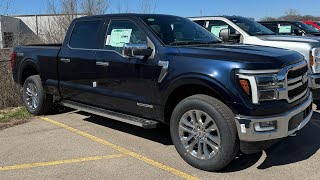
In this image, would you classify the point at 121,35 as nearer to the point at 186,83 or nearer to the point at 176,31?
the point at 176,31

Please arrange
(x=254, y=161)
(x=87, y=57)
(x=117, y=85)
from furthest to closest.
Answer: (x=87, y=57), (x=117, y=85), (x=254, y=161)

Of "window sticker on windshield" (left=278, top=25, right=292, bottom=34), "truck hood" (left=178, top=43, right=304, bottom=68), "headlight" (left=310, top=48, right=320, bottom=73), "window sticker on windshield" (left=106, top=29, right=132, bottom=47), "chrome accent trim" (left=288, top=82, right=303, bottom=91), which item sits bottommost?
"chrome accent trim" (left=288, top=82, right=303, bottom=91)

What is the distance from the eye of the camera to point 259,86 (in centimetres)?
426

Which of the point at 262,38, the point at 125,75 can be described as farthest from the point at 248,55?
the point at 262,38

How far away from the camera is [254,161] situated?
5016mm

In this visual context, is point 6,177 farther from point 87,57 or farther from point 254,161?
point 254,161

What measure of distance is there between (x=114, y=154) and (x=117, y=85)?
39.9 inches

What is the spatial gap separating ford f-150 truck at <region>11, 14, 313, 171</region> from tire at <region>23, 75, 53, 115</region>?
2.35ft

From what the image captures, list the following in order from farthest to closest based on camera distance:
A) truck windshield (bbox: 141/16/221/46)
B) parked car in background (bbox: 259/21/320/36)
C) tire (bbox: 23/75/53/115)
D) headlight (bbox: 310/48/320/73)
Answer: parked car in background (bbox: 259/21/320/36), tire (bbox: 23/75/53/115), headlight (bbox: 310/48/320/73), truck windshield (bbox: 141/16/221/46)

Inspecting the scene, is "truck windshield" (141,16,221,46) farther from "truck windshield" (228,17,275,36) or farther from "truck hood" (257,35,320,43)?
"truck windshield" (228,17,275,36)

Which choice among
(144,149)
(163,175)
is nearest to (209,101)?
(163,175)

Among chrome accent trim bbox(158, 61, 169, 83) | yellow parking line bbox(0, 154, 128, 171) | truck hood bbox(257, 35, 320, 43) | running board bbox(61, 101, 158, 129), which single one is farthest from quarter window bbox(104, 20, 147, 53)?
truck hood bbox(257, 35, 320, 43)

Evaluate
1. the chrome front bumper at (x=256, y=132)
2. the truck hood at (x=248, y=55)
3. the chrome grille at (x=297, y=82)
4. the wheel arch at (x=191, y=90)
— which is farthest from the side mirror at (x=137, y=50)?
the chrome grille at (x=297, y=82)

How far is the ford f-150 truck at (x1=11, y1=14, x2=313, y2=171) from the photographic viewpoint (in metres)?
4.31
